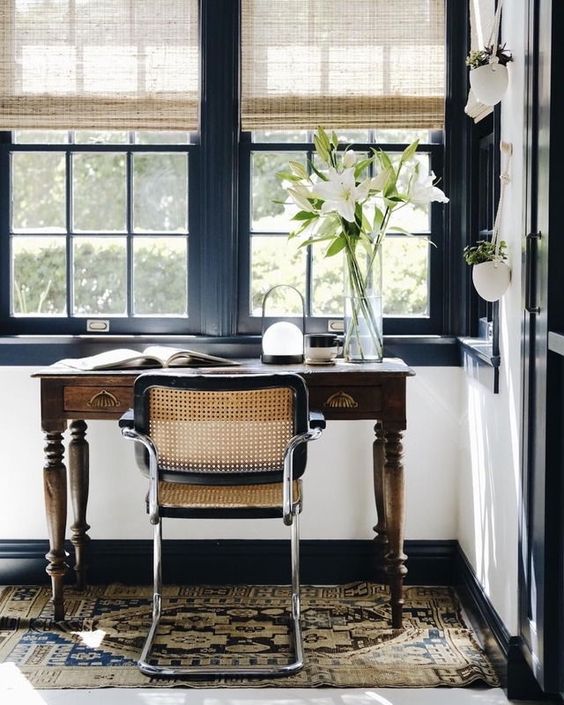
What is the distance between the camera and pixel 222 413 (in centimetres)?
344

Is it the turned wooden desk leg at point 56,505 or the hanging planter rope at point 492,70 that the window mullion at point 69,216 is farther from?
the hanging planter rope at point 492,70

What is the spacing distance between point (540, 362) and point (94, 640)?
1893 millimetres

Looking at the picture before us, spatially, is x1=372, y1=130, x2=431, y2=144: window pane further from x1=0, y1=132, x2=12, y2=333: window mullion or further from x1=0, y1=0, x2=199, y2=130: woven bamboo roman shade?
x1=0, y1=132, x2=12, y2=333: window mullion

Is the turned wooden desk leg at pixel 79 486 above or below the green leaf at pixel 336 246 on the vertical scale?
below

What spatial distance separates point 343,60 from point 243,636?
2.29 metres

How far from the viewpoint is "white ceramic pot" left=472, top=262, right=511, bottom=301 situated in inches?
133

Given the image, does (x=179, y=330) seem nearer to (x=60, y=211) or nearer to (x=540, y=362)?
(x=60, y=211)

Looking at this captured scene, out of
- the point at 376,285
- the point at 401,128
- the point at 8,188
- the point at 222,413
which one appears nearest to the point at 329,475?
the point at 376,285

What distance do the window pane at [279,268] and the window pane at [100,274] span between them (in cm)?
56

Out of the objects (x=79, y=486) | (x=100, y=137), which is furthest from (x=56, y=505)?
(x=100, y=137)

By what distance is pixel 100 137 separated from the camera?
4.51 m

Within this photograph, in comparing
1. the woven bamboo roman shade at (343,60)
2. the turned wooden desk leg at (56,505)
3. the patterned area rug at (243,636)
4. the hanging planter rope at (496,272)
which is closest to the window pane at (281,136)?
the woven bamboo roman shade at (343,60)

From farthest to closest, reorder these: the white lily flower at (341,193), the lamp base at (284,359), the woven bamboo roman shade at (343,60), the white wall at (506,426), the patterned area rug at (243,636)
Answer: the woven bamboo roman shade at (343,60)
the lamp base at (284,359)
the white lily flower at (341,193)
the patterned area rug at (243,636)
the white wall at (506,426)

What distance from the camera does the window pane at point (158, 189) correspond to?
4.53 meters
